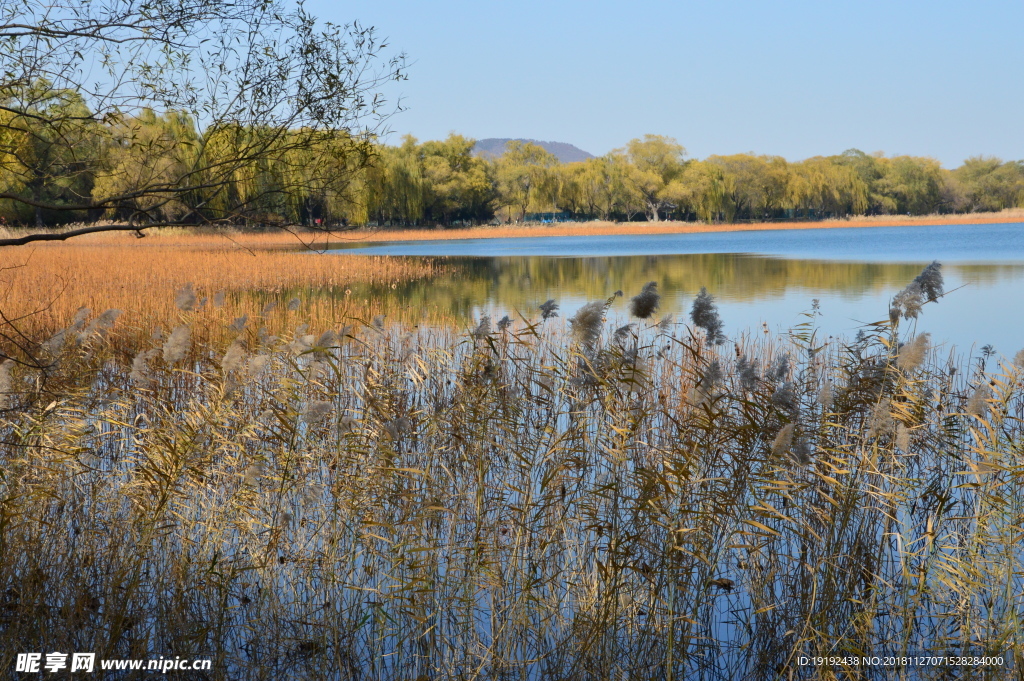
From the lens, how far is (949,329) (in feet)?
38.9

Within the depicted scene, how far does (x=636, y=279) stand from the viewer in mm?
21516

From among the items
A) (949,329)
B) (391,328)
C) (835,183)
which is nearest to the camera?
(391,328)

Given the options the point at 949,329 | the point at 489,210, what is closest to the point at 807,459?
the point at 949,329

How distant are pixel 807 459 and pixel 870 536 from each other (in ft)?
3.75

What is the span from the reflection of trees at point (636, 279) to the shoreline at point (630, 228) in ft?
74.8

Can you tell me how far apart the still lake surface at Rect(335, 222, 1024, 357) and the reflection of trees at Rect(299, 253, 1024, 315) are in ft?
0.09

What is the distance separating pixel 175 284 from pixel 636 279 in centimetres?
1154

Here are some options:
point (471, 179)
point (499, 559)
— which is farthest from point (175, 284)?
point (471, 179)

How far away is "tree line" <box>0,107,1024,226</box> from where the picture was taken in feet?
13.7

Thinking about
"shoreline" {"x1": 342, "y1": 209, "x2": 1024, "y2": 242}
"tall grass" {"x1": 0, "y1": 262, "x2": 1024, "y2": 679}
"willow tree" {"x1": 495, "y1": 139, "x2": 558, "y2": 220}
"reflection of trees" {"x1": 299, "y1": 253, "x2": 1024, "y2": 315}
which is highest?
"willow tree" {"x1": 495, "y1": 139, "x2": 558, "y2": 220}

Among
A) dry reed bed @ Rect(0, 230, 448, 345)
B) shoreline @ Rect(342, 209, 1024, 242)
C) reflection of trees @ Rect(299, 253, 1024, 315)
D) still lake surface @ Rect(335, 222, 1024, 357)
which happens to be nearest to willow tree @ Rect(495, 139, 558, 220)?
shoreline @ Rect(342, 209, 1024, 242)

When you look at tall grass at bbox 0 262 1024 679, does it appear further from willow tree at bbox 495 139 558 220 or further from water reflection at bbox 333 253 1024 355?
willow tree at bbox 495 139 558 220

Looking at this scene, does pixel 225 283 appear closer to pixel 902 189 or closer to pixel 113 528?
pixel 113 528

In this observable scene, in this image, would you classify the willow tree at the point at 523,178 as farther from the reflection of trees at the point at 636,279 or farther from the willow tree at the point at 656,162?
the reflection of trees at the point at 636,279
